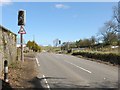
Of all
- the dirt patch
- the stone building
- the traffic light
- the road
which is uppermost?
the traffic light

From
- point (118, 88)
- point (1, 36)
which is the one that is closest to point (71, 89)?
point (118, 88)

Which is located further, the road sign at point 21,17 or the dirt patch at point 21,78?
the road sign at point 21,17

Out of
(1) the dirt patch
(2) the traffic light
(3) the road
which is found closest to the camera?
(1) the dirt patch

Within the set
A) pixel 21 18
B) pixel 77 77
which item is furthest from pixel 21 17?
pixel 77 77

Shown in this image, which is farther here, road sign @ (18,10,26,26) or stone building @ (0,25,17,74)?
road sign @ (18,10,26,26)

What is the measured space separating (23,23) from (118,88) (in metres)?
14.8

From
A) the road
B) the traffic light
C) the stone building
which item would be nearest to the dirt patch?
the road

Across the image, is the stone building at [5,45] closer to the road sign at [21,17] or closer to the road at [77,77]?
the road at [77,77]

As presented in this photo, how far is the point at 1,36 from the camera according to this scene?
1647 cm

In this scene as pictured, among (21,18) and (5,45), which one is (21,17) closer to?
(21,18)

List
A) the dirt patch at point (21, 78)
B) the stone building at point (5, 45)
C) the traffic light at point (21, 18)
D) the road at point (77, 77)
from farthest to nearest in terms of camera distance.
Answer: the traffic light at point (21, 18) → the stone building at point (5, 45) → the road at point (77, 77) → the dirt patch at point (21, 78)

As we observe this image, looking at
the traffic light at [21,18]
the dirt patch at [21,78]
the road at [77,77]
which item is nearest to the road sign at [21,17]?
the traffic light at [21,18]

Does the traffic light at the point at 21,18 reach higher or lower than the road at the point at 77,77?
higher

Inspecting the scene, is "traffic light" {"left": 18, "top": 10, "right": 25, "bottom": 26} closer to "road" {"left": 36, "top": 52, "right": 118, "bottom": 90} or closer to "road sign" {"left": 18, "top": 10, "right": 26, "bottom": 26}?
"road sign" {"left": 18, "top": 10, "right": 26, "bottom": 26}
